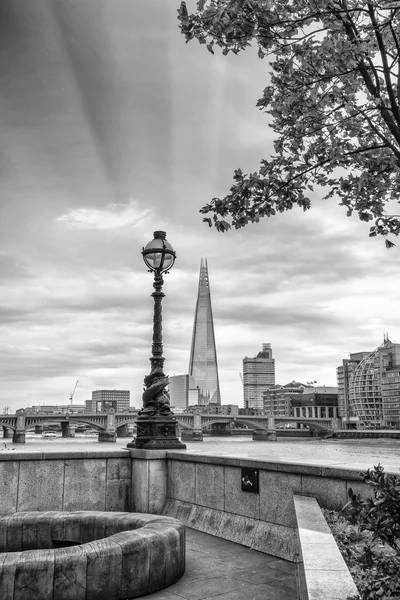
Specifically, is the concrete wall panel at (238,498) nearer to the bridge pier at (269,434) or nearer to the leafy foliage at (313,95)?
the leafy foliage at (313,95)

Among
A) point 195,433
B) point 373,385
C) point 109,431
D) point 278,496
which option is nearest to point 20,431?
point 109,431

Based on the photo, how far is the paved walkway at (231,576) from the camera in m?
5.76

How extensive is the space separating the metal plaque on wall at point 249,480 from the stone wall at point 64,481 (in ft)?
9.73

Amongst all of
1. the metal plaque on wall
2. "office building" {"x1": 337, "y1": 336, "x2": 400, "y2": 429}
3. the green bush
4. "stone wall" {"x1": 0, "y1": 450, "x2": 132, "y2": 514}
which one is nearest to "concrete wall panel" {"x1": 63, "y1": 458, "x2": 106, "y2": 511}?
"stone wall" {"x1": 0, "y1": 450, "x2": 132, "y2": 514}

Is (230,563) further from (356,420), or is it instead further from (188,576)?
(356,420)

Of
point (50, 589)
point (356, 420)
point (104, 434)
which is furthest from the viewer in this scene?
point (356, 420)

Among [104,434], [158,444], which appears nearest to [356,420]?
[104,434]

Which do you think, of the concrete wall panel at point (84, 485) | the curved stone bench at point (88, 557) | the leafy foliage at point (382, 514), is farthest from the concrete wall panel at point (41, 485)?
the leafy foliage at point (382, 514)

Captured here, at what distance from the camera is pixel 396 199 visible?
24.6 ft

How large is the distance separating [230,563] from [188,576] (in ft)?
2.59

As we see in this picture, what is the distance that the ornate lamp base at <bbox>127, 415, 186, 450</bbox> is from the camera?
35.3 ft

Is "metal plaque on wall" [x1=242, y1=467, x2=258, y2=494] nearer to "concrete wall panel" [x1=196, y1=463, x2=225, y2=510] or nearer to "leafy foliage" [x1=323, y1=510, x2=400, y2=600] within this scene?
"concrete wall panel" [x1=196, y1=463, x2=225, y2=510]

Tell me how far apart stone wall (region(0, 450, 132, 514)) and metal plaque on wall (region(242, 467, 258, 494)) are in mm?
2964

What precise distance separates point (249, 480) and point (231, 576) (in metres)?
1.89
